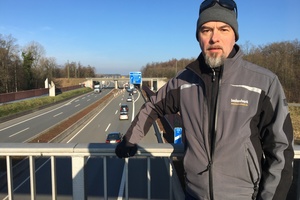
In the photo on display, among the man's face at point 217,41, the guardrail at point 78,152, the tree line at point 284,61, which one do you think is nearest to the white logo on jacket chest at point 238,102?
the man's face at point 217,41

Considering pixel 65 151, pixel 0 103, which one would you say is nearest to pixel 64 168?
pixel 65 151

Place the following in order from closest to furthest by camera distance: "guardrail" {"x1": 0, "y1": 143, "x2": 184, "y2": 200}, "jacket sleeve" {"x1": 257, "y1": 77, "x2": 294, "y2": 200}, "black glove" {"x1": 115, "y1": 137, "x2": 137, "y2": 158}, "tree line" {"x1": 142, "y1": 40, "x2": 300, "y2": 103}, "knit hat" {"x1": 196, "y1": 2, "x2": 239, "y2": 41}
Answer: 1. "jacket sleeve" {"x1": 257, "y1": 77, "x2": 294, "y2": 200}
2. "knit hat" {"x1": 196, "y1": 2, "x2": 239, "y2": 41}
3. "black glove" {"x1": 115, "y1": 137, "x2": 137, "y2": 158}
4. "guardrail" {"x1": 0, "y1": 143, "x2": 184, "y2": 200}
5. "tree line" {"x1": 142, "y1": 40, "x2": 300, "y2": 103}

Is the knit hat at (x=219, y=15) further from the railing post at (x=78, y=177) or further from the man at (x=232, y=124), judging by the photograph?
the railing post at (x=78, y=177)

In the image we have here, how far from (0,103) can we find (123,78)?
72621mm

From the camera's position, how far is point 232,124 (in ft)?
6.53

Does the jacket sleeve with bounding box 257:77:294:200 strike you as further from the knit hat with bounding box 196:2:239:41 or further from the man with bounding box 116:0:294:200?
the knit hat with bounding box 196:2:239:41

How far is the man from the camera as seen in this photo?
76.2 inches

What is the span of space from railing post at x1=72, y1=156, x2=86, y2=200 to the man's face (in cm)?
184

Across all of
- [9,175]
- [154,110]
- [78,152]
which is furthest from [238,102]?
[9,175]

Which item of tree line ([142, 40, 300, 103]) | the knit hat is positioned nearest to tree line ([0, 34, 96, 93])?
tree line ([142, 40, 300, 103])

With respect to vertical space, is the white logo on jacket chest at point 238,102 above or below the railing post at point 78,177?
above

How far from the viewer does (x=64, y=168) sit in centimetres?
1557

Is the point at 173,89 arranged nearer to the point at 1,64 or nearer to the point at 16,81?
the point at 1,64

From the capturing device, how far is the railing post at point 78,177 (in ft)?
10.0
